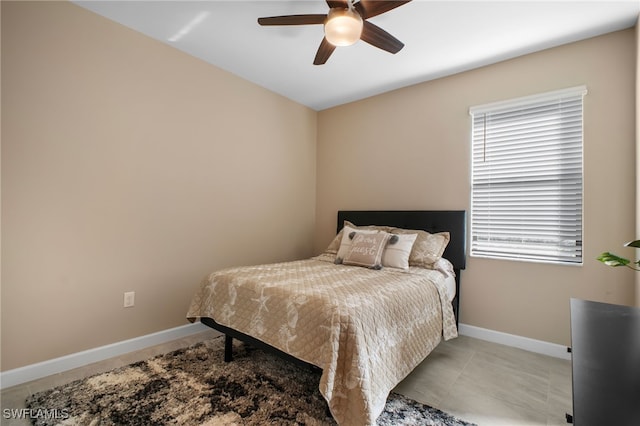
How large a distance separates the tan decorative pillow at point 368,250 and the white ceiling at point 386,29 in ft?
5.66

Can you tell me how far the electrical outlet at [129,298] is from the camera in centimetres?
248

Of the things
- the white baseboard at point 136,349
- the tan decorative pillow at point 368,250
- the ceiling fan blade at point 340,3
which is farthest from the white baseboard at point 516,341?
the ceiling fan blade at point 340,3

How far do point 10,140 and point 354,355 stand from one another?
8.34ft

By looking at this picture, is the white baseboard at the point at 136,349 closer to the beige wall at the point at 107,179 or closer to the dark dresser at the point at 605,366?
the beige wall at the point at 107,179

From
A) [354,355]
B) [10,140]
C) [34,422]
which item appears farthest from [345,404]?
[10,140]

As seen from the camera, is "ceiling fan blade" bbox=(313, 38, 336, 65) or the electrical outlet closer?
"ceiling fan blade" bbox=(313, 38, 336, 65)

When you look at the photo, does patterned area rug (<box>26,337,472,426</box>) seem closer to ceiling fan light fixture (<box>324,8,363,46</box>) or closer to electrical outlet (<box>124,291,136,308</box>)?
electrical outlet (<box>124,291,136,308</box>)

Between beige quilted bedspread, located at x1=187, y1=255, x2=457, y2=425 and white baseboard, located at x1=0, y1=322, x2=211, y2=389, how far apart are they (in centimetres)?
63

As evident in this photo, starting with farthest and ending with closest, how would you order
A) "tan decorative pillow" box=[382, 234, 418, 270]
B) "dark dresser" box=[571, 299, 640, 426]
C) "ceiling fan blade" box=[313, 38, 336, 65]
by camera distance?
"tan decorative pillow" box=[382, 234, 418, 270] < "ceiling fan blade" box=[313, 38, 336, 65] < "dark dresser" box=[571, 299, 640, 426]

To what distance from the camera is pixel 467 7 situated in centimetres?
214

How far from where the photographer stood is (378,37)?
2074 millimetres

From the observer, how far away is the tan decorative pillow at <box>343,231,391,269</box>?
8.90 feet

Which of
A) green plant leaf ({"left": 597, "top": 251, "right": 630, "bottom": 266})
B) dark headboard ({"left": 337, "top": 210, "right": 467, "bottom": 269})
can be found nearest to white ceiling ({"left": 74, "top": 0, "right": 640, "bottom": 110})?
dark headboard ({"left": 337, "top": 210, "right": 467, "bottom": 269})

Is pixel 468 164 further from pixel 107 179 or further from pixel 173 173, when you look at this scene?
pixel 107 179
